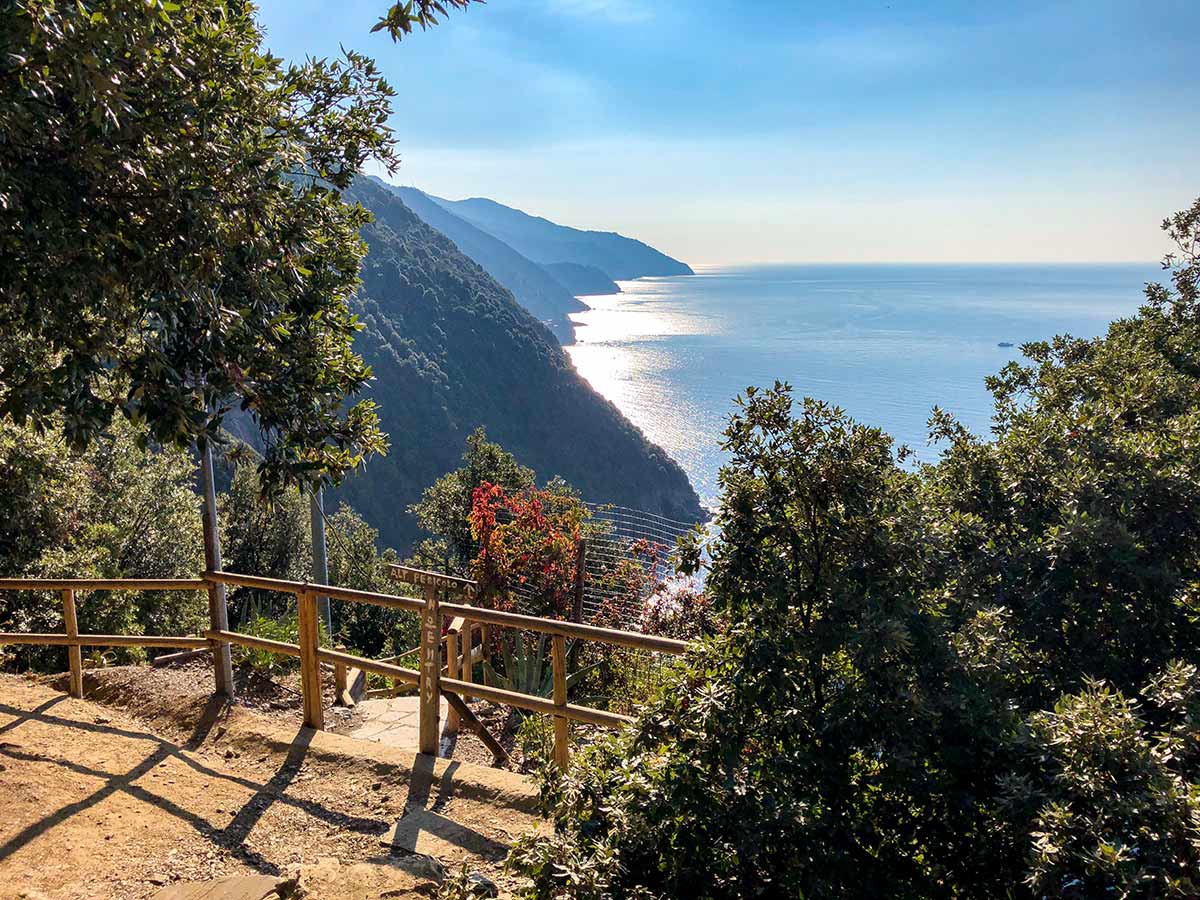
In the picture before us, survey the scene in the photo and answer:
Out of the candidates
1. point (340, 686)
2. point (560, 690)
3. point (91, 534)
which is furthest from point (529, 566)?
point (560, 690)

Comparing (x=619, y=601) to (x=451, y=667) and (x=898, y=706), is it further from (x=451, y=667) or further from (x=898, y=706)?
(x=898, y=706)

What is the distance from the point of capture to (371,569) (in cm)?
2753

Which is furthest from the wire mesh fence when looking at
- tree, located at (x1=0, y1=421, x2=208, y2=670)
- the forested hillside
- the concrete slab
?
the forested hillside

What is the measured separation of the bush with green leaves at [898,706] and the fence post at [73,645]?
6152mm

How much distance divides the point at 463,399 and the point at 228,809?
74726mm

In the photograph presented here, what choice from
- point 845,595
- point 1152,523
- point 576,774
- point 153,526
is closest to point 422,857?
point 576,774

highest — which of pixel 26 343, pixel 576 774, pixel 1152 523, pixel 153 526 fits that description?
pixel 26 343

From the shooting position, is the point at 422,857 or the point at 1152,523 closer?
the point at 1152,523

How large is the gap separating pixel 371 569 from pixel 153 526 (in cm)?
1109

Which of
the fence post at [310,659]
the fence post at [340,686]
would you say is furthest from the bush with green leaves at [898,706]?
the fence post at [340,686]

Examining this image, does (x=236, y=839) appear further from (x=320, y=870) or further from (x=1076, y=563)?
(x=1076, y=563)

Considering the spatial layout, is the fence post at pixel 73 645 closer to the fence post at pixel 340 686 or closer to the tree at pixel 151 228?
the fence post at pixel 340 686

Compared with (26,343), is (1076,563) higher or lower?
lower

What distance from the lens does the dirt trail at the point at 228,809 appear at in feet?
14.6
